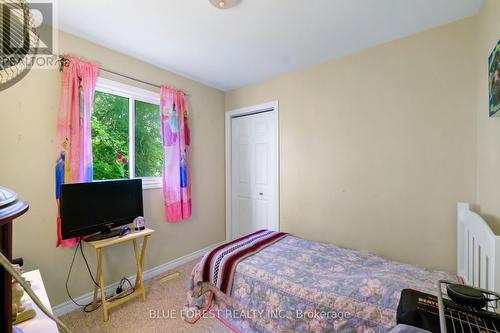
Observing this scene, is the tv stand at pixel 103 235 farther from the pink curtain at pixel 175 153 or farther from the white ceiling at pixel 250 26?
the white ceiling at pixel 250 26

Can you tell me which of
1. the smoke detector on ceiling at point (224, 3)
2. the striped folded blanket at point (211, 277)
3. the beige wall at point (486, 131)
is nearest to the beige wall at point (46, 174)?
the striped folded blanket at point (211, 277)

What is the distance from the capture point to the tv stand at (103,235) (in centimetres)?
192

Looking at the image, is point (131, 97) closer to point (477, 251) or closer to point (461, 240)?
point (477, 251)

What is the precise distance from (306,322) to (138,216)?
184 cm

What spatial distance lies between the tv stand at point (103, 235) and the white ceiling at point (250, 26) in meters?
1.87

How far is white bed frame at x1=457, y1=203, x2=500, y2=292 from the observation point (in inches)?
41.1

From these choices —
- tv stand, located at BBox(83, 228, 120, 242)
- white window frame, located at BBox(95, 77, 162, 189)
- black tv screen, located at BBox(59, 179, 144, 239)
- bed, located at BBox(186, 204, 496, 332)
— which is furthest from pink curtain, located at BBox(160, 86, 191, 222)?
bed, located at BBox(186, 204, 496, 332)

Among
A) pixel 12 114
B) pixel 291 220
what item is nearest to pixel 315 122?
pixel 291 220

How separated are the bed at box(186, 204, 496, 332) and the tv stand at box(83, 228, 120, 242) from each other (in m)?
1.05

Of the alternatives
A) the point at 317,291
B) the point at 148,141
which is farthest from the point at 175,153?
the point at 317,291

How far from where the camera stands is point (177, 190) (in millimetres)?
2783

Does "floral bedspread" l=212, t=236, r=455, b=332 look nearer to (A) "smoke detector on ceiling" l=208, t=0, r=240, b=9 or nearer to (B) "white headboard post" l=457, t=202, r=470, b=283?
(B) "white headboard post" l=457, t=202, r=470, b=283

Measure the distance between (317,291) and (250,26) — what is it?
2.24 m

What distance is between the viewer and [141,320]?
74.4 inches
